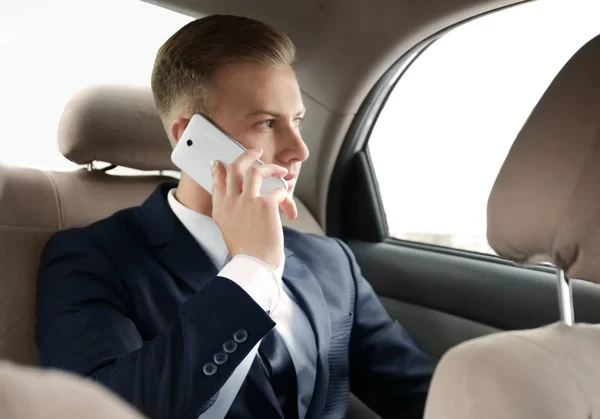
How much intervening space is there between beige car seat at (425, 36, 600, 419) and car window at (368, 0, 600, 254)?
0.61 meters

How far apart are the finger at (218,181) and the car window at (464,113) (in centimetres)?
65

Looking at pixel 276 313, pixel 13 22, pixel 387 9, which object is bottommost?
pixel 276 313

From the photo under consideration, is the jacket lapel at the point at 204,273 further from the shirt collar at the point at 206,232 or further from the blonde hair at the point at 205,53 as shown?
the blonde hair at the point at 205,53

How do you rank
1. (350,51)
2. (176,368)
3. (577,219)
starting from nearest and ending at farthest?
(577,219) < (176,368) < (350,51)

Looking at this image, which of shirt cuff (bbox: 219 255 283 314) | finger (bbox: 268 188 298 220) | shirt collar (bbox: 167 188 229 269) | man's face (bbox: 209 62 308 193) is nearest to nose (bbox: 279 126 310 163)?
man's face (bbox: 209 62 308 193)

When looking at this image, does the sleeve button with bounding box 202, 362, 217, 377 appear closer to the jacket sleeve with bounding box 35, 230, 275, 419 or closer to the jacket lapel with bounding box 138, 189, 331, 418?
the jacket sleeve with bounding box 35, 230, 275, 419

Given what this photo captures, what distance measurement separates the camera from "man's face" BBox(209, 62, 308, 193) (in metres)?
1.64

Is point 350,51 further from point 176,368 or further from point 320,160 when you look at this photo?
point 176,368

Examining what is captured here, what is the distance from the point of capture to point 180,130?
1708mm

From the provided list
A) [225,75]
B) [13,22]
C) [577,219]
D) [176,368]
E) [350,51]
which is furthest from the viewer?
[350,51]

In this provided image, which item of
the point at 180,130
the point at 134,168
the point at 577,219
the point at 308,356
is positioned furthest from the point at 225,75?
the point at 577,219

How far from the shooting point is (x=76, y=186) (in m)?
1.88

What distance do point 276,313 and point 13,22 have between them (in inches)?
39.1

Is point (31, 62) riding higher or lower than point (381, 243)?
higher
